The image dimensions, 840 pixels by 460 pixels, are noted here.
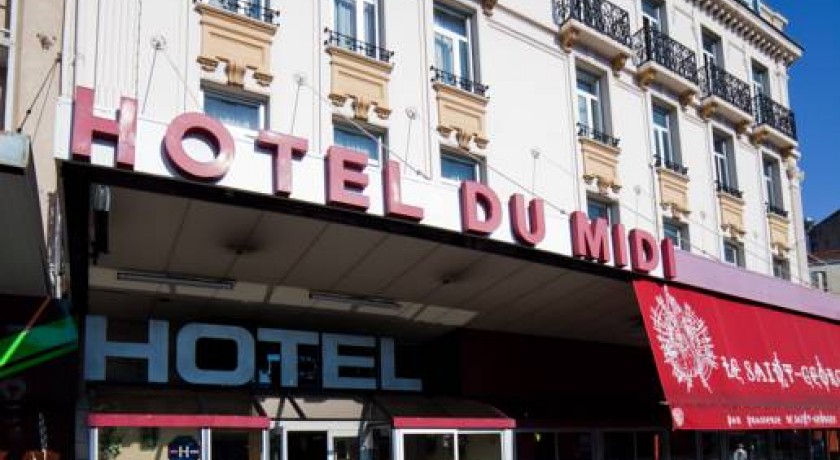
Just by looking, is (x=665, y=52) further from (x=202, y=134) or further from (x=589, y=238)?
(x=202, y=134)

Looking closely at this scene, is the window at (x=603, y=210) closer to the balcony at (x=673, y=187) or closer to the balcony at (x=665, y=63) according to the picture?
the balcony at (x=673, y=187)

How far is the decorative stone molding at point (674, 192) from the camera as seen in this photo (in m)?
20.4

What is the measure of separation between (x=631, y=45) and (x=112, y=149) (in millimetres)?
14310

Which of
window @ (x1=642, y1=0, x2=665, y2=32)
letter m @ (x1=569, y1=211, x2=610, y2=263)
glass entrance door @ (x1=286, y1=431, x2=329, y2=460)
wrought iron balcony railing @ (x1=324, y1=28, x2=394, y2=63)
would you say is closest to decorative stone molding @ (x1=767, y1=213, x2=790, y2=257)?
window @ (x1=642, y1=0, x2=665, y2=32)

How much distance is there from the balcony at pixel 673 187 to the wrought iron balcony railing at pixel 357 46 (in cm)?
795

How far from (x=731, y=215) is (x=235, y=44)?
47.0 ft

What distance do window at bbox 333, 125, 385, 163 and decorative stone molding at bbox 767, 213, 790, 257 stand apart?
14.1m

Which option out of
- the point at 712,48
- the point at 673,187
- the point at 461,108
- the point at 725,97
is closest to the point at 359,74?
the point at 461,108

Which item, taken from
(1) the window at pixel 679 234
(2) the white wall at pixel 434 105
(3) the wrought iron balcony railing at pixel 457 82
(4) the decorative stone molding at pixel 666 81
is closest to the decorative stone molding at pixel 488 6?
(2) the white wall at pixel 434 105

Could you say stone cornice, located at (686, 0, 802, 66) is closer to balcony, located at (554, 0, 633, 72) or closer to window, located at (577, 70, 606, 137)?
balcony, located at (554, 0, 633, 72)

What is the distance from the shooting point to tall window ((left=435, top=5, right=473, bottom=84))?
54.7 ft

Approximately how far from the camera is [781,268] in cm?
2523

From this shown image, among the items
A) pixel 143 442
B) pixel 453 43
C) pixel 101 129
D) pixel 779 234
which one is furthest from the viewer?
pixel 779 234

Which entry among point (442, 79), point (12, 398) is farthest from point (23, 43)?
point (442, 79)
